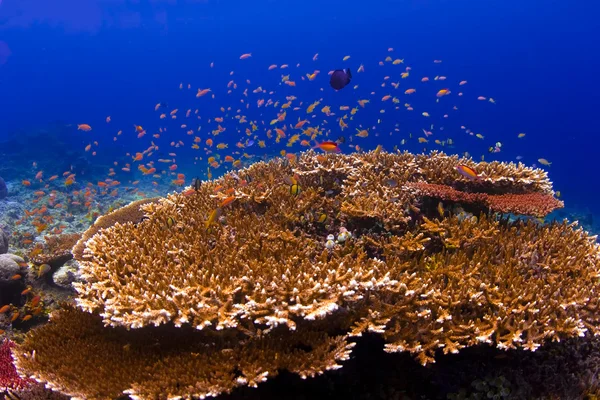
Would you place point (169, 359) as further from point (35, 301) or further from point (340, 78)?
point (340, 78)

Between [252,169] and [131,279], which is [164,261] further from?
[252,169]

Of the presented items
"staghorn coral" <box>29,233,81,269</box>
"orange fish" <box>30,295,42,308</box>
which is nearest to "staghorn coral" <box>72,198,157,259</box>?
"staghorn coral" <box>29,233,81,269</box>

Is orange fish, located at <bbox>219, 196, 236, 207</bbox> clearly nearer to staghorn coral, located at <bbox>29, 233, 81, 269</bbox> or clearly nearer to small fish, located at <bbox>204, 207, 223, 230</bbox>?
small fish, located at <bbox>204, 207, 223, 230</bbox>

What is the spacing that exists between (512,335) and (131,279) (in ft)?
13.3

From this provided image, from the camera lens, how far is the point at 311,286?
3.39 meters

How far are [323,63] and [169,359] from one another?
10926 centimetres

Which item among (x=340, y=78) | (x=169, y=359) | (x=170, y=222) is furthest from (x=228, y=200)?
(x=340, y=78)

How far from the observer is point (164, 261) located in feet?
13.9

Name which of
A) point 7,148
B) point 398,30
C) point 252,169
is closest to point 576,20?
point 398,30

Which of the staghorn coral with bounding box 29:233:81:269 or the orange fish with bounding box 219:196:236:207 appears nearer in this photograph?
the orange fish with bounding box 219:196:236:207

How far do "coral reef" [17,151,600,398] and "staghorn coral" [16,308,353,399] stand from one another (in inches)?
0.7

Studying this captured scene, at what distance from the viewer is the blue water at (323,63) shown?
2822 inches

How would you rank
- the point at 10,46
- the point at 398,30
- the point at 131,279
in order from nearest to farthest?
the point at 131,279 < the point at 398,30 < the point at 10,46

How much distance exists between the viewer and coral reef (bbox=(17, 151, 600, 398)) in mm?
3191
